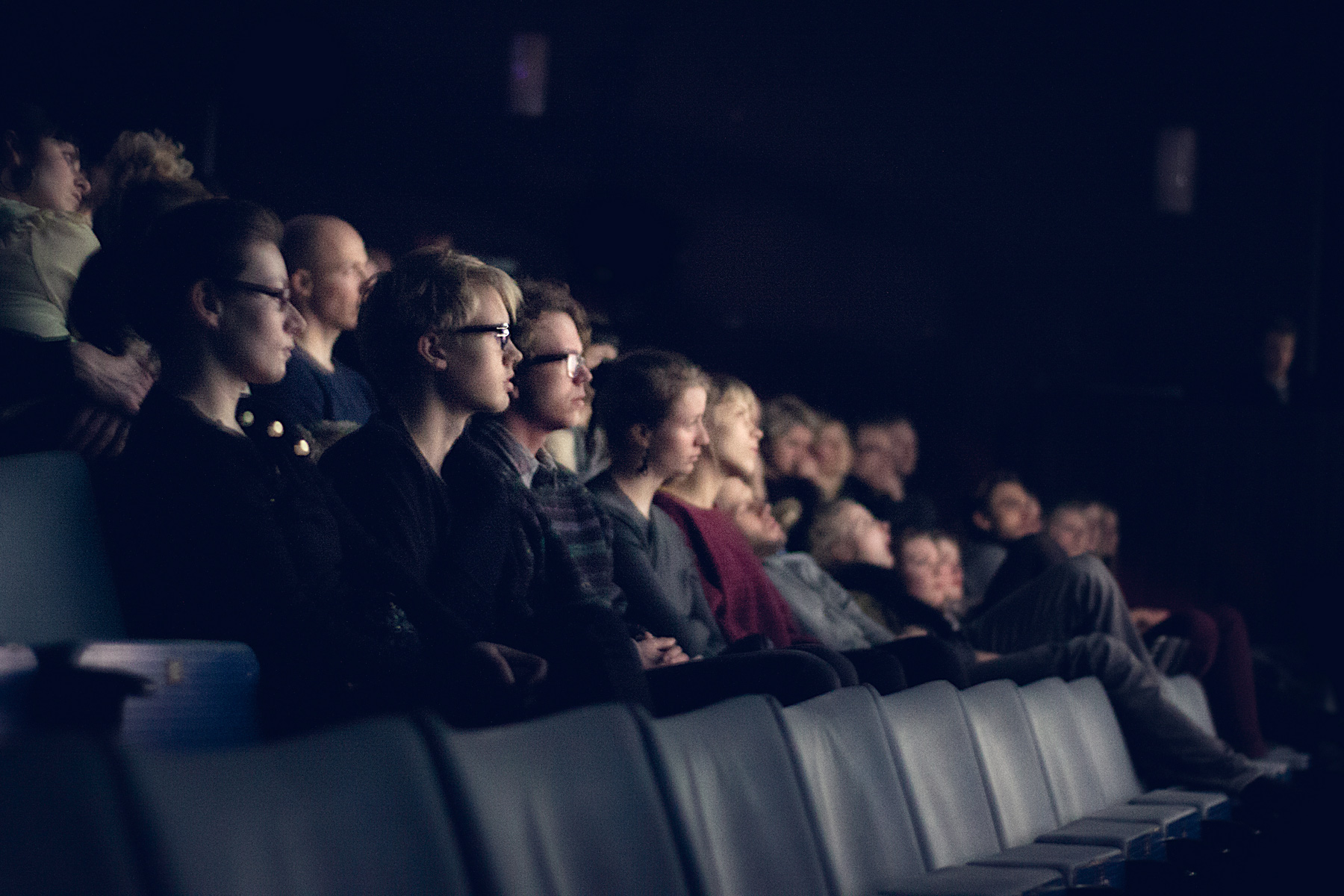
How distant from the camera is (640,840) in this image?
1.01m

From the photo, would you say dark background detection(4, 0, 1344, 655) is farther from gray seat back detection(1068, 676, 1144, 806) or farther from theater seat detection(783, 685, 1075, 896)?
theater seat detection(783, 685, 1075, 896)

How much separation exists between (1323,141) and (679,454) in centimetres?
384

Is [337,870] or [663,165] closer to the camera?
[337,870]

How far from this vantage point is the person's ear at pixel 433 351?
1.57 m

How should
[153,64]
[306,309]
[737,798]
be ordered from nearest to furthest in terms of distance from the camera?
[737,798] → [306,309] → [153,64]

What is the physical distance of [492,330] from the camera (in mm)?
1598

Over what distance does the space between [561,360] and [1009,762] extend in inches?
31.7

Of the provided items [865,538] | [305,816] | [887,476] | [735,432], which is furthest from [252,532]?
[887,476]

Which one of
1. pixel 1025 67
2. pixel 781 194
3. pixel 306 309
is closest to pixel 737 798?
pixel 306 309

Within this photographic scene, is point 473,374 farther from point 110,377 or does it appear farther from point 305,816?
point 305,816

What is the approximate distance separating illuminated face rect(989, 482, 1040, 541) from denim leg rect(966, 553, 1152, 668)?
875 mm

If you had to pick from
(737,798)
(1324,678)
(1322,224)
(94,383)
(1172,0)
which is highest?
(1172,0)

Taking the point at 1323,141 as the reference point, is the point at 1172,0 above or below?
above

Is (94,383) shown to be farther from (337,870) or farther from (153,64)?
(153,64)
